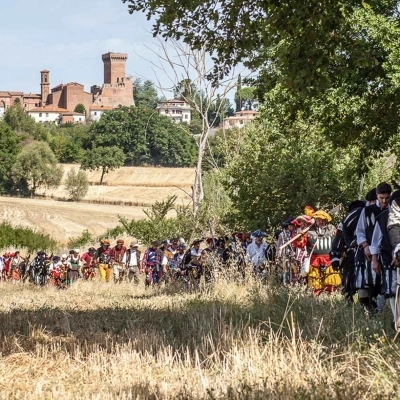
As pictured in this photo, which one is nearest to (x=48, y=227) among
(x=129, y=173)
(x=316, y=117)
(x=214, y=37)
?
(x=129, y=173)

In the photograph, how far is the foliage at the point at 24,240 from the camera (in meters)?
56.8

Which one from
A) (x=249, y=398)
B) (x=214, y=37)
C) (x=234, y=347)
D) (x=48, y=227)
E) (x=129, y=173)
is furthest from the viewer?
(x=129, y=173)

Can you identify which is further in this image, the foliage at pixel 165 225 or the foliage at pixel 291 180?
the foliage at pixel 165 225

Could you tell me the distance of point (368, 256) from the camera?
10578 mm

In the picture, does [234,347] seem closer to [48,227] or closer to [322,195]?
[322,195]

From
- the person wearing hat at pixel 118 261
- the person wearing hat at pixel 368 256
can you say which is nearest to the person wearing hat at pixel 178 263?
the person wearing hat at pixel 118 261

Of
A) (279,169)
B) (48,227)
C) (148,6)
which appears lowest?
(48,227)

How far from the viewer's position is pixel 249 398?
5984mm

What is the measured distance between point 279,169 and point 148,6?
1922 centimetres

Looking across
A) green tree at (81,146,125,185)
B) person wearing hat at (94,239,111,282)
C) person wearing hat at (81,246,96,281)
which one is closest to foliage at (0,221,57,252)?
person wearing hat at (81,246,96,281)

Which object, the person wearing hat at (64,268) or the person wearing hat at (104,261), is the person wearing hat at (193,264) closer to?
the person wearing hat at (104,261)

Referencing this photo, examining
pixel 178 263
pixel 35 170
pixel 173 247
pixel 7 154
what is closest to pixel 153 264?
pixel 178 263

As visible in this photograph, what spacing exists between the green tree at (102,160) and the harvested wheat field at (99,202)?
0.99 m

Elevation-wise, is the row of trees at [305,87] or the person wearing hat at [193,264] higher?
the row of trees at [305,87]
